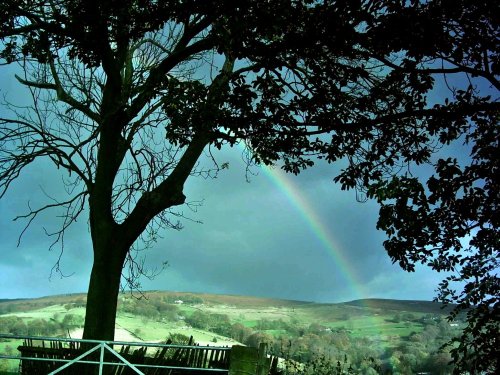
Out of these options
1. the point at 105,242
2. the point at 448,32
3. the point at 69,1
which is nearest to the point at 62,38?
the point at 69,1

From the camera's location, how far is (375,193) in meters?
8.00

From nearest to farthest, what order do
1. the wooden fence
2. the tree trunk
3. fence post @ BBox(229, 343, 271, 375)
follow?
1. fence post @ BBox(229, 343, 271, 375)
2. the wooden fence
3. the tree trunk

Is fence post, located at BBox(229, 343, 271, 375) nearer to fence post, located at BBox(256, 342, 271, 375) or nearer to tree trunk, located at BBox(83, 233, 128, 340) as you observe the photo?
fence post, located at BBox(256, 342, 271, 375)

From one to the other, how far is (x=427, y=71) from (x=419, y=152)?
6.76 feet

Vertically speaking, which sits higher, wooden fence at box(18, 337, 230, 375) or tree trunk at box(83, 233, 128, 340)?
tree trunk at box(83, 233, 128, 340)

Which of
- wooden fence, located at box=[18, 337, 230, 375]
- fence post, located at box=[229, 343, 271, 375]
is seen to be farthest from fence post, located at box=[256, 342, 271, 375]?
wooden fence, located at box=[18, 337, 230, 375]

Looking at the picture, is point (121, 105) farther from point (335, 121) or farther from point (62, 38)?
point (335, 121)

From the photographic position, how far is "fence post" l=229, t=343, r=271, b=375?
19.8 ft

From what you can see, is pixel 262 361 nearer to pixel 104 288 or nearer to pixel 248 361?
pixel 248 361

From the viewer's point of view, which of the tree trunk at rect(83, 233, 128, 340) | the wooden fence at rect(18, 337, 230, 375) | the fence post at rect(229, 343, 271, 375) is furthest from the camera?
the tree trunk at rect(83, 233, 128, 340)

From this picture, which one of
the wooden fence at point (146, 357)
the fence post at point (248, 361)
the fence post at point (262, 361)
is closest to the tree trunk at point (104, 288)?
the wooden fence at point (146, 357)

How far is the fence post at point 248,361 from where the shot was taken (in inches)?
238

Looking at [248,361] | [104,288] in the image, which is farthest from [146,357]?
[248,361]

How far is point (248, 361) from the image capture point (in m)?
6.06
